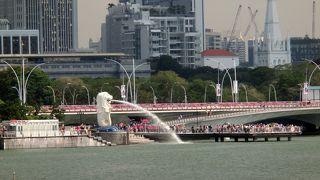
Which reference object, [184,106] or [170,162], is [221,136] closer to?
[184,106]

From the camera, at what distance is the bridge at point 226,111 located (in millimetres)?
182875

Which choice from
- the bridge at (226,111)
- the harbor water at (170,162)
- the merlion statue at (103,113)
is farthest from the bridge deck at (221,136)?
the bridge at (226,111)

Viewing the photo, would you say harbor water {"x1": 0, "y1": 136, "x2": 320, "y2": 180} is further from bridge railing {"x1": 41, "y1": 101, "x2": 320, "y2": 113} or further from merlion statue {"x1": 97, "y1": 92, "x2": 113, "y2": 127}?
bridge railing {"x1": 41, "y1": 101, "x2": 320, "y2": 113}

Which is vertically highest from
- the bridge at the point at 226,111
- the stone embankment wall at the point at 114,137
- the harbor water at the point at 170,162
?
the bridge at the point at 226,111

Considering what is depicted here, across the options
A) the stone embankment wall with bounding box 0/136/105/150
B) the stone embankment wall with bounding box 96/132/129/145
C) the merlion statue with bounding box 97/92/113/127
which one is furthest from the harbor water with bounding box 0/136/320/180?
the merlion statue with bounding box 97/92/113/127

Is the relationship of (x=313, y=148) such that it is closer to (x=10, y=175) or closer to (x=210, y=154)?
(x=210, y=154)

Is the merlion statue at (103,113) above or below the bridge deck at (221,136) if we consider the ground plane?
above

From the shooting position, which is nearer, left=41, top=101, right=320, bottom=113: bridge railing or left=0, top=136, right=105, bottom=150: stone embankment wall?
left=0, top=136, right=105, bottom=150: stone embankment wall

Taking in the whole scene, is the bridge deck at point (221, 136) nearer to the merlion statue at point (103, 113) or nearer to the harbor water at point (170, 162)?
the merlion statue at point (103, 113)

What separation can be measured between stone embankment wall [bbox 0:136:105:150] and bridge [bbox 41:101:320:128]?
26363 millimetres

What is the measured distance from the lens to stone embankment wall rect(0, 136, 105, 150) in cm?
15038

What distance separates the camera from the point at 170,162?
124875 millimetres

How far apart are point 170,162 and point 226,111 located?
69.4m

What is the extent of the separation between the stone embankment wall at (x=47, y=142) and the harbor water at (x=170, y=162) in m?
3.55
